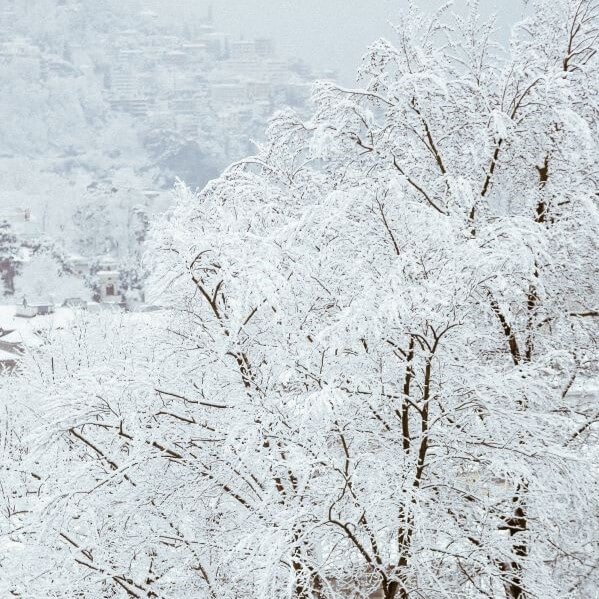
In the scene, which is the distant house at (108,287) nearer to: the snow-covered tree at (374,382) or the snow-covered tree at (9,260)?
the snow-covered tree at (9,260)

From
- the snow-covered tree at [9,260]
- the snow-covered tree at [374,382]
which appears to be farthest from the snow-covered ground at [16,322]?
the snow-covered tree at [374,382]

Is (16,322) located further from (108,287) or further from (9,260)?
(9,260)

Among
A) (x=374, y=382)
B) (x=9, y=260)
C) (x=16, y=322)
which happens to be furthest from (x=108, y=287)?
(x=374, y=382)

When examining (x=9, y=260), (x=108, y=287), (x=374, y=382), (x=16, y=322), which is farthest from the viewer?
(x=9, y=260)

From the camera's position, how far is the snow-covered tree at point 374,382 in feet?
9.91

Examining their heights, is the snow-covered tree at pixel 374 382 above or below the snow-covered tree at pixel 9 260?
below

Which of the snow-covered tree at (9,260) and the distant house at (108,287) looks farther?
the snow-covered tree at (9,260)

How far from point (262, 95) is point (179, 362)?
148 meters

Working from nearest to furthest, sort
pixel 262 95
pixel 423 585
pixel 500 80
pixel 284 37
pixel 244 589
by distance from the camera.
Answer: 1. pixel 423 585
2. pixel 244 589
3. pixel 500 80
4. pixel 262 95
5. pixel 284 37

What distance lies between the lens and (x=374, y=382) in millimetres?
3223

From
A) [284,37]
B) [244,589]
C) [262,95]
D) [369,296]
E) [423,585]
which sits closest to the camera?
[369,296]

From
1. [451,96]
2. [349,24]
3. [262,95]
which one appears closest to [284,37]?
[349,24]

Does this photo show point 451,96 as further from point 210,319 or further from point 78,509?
point 78,509

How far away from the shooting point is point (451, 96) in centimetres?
423
